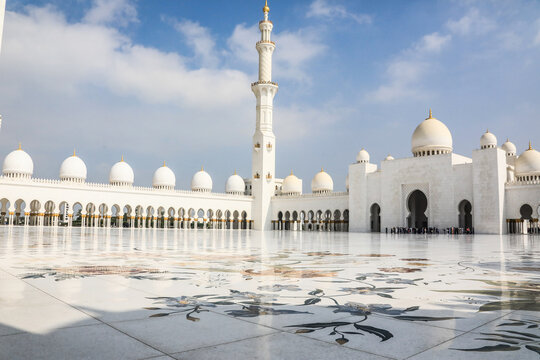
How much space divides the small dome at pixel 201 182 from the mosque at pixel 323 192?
95 millimetres

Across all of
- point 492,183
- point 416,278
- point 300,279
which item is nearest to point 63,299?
point 300,279

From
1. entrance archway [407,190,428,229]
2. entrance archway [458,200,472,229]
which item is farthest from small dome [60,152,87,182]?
entrance archway [458,200,472,229]

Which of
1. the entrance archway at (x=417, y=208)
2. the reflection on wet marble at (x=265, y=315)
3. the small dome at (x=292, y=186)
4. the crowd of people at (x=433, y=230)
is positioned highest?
the small dome at (x=292, y=186)

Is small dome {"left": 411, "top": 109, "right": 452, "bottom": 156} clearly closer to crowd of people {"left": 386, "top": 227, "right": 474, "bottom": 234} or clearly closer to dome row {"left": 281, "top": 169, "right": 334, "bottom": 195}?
crowd of people {"left": 386, "top": 227, "right": 474, "bottom": 234}

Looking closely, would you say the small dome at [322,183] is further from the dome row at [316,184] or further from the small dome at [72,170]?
the small dome at [72,170]

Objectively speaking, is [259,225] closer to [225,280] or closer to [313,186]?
[313,186]

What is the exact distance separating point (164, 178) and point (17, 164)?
1119 centimetres

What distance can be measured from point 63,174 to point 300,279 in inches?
1256

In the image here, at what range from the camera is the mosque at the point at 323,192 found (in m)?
24.4

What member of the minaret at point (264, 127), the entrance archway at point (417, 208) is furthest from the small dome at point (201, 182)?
the entrance archway at point (417, 208)

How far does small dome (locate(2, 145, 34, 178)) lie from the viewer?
29562mm

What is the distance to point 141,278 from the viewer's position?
11.4 ft

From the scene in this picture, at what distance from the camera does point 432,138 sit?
27.3 m

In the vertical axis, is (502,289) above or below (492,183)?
below
